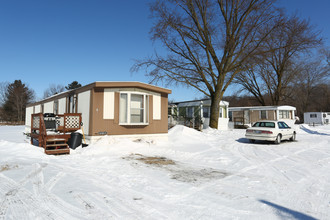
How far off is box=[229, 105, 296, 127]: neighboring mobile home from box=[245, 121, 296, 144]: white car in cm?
1469

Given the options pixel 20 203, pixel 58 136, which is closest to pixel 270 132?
pixel 58 136

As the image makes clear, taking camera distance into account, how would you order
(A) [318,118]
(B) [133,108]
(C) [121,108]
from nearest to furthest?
(C) [121,108]
(B) [133,108]
(A) [318,118]

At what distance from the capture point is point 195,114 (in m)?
23.0

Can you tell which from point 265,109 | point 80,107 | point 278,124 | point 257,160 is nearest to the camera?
point 257,160

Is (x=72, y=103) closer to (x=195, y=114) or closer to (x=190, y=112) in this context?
(x=195, y=114)

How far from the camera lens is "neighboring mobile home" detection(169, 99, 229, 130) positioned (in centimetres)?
2172

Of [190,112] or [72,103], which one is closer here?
[72,103]

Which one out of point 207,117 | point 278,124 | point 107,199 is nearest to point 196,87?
point 207,117

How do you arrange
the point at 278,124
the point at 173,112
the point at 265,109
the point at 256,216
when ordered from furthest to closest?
the point at 265,109, the point at 173,112, the point at 278,124, the point at 256,216

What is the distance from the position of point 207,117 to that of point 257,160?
15894 millimetres

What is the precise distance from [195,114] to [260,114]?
12.5 metres

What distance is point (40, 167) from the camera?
6.05 metres

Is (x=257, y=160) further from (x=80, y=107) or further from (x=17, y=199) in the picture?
(x=80, y=107)

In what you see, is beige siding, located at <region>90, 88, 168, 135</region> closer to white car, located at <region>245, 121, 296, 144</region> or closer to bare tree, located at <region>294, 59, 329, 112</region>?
white car, located at <region>245, 121, 296, 144</region>
